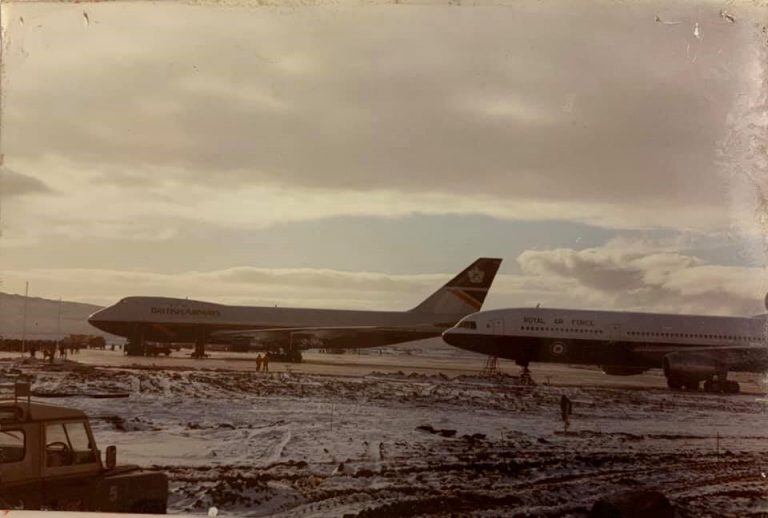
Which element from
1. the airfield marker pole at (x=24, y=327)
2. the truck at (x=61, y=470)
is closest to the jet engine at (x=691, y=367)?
the truck at (x=61, y=470)

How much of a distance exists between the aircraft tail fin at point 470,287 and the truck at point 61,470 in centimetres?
155

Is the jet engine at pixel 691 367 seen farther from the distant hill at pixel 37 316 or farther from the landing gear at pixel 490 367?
the distant hill at pixel 37 316

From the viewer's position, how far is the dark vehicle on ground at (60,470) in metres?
3.20

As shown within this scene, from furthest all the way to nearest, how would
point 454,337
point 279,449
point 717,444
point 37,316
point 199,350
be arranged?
point 199,350
point 454,337
point 37,316
point 279,449
point 717,444

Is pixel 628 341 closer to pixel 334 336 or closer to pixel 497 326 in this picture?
pixel 497 326

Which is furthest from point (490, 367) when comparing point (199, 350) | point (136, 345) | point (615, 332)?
point (136, 345)

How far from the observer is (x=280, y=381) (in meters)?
3.75

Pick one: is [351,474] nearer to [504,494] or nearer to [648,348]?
[504,494]

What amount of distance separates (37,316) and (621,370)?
2.78 metres

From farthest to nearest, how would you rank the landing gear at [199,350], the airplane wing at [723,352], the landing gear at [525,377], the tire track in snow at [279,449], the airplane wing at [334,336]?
the landing gear at [199,350] < the airplane wing at [334,336] < the landing gear at [525,377] < the tire track in snow at [279,449] < the airplane wing at [723,352]

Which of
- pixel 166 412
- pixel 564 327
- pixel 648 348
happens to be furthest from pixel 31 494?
pixel 648 348

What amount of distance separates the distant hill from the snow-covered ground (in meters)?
0.17

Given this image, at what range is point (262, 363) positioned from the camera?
12.8 ft

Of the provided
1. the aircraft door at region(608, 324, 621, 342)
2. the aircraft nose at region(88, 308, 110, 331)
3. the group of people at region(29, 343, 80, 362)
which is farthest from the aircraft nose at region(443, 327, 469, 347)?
the group of people at region(29, 343, 80, 362)
